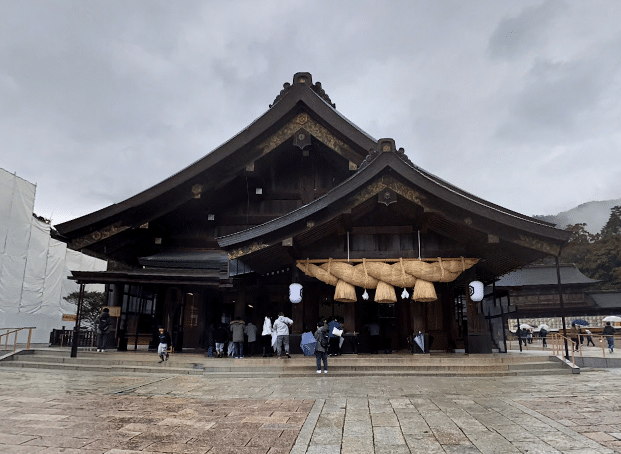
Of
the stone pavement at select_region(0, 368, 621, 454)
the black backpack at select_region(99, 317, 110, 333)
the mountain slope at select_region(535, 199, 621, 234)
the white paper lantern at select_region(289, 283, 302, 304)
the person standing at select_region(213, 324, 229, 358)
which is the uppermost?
the mountain slope at select_region(535, 199, 621, 234)

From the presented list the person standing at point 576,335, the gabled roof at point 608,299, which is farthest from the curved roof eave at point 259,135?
the gabled roof at point 608,299

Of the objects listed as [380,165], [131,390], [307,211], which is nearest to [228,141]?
[307,211]

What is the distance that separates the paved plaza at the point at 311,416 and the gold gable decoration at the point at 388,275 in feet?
11.2

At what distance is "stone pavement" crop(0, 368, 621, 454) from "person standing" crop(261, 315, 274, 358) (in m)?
4.46

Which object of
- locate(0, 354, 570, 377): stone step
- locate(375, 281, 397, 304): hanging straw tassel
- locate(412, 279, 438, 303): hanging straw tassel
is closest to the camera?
locate(0, 354, 570, 377): stone step

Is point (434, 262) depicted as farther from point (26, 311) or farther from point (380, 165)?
point (26, 311)

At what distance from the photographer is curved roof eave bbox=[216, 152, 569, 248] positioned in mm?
11500

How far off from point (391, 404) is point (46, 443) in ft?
14.7

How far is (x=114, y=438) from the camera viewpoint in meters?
4.76

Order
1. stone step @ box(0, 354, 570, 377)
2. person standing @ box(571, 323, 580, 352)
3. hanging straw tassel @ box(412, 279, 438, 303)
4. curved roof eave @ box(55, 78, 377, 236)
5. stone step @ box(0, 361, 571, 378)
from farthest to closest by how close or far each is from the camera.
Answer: person standing @ box(571, 323, 580, 352) < curved roof eave @ box(55, 78, 377, 236) < hanging straw tassel @ box(412, 279, 438, 303) < stone step @ box(0, 354, 570, 377) < stone step @ box(0, 361, 571, 378)

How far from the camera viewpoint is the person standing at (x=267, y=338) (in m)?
13.7

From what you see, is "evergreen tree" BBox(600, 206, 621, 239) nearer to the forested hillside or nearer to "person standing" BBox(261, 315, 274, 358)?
the forested hillside

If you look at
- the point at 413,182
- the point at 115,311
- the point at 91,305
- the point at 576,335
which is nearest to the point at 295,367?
the point at 413,182

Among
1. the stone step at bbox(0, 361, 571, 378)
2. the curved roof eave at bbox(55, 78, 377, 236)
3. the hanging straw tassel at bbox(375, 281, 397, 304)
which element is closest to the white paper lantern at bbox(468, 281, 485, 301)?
the hanging straw tassel at bbox(375, 281, 397, 304)
